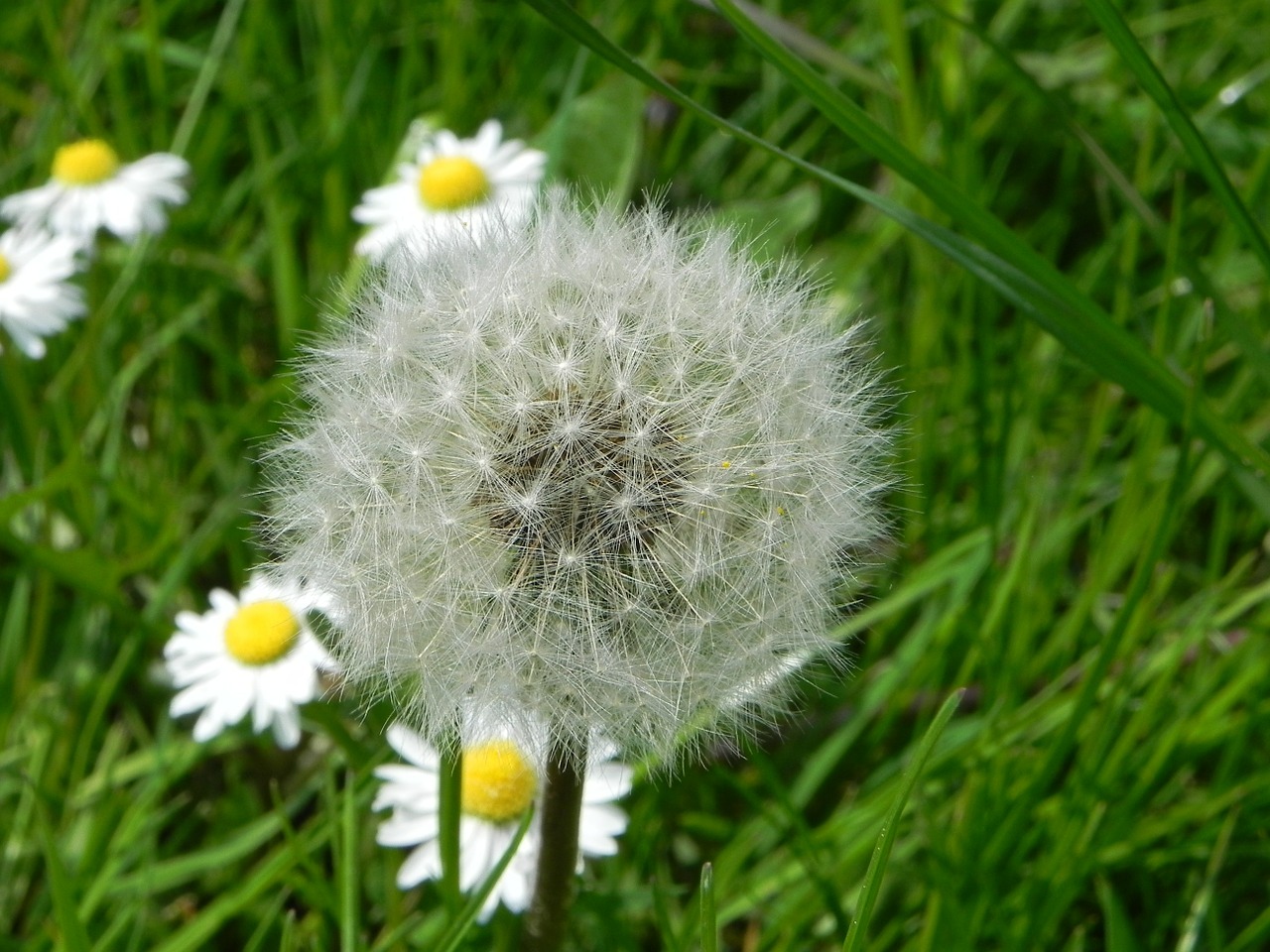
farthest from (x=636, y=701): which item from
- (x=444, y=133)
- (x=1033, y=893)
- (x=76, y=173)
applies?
(x=76, y=173)

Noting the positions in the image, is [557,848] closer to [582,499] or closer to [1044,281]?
[582,499]

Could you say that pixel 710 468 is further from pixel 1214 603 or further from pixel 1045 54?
pixel 1045 54

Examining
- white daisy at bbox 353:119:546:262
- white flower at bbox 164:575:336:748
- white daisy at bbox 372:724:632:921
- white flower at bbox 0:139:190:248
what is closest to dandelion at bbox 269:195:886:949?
white daisy at bbox 372:724:632:921

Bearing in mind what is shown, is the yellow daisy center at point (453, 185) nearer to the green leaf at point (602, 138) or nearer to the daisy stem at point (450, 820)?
the green leaf at point (602, 138)

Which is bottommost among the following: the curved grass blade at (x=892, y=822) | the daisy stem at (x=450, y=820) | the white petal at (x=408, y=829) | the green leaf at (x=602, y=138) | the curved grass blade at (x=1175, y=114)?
the white petal at (x=408, y=829)

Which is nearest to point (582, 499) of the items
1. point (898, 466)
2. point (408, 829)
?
point (408, 829)

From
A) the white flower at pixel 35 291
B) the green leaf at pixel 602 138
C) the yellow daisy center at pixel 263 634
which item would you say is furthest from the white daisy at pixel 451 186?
the yellow daisy center at pixel 263 634
